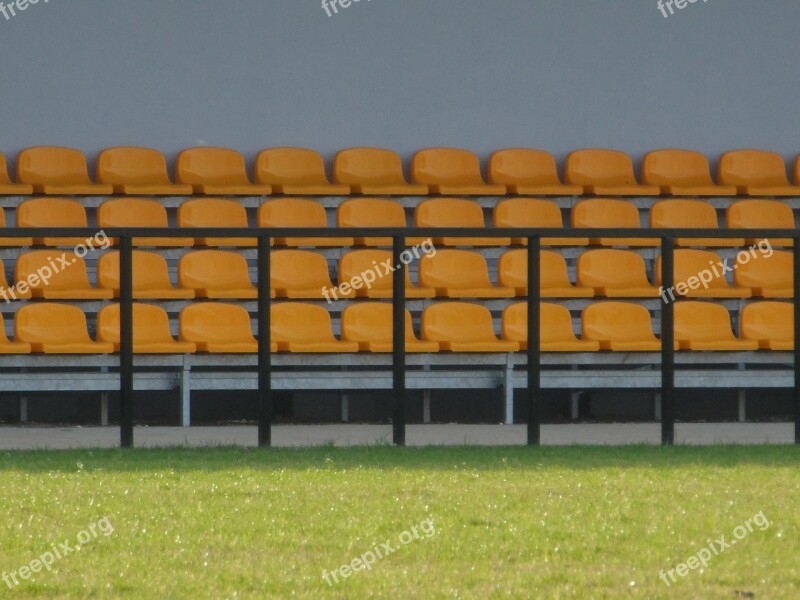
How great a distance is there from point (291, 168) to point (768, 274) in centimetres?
366

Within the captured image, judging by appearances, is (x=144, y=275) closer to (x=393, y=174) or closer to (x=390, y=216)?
(x=390, y=216)

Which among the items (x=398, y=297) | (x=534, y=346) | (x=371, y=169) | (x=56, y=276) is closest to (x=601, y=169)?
(x=371, y=169)

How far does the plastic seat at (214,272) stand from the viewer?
30.8ft

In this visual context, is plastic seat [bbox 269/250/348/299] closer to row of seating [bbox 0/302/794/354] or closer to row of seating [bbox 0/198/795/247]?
row of seating [bbox 0/198/795/247]

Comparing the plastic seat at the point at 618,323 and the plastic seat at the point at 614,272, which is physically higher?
the plastic seat at the point at 614,272

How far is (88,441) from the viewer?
713 centimetres

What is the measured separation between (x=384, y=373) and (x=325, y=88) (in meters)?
3.16

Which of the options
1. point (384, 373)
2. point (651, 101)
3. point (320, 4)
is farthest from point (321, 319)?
point (651, 101)

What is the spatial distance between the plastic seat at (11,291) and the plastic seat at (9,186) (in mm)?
947

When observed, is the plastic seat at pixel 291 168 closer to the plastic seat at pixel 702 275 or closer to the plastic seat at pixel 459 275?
the plastic seat at pixel 459 275

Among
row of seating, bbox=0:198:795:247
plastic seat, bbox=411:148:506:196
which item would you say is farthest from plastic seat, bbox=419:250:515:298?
plastic seat, bbox=411:148:506:196

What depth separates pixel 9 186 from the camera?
10.1m

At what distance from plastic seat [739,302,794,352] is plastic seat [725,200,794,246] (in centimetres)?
114

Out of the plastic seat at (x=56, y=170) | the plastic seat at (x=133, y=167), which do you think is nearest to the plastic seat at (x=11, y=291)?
the plastic seat at (x=56, y=170)
